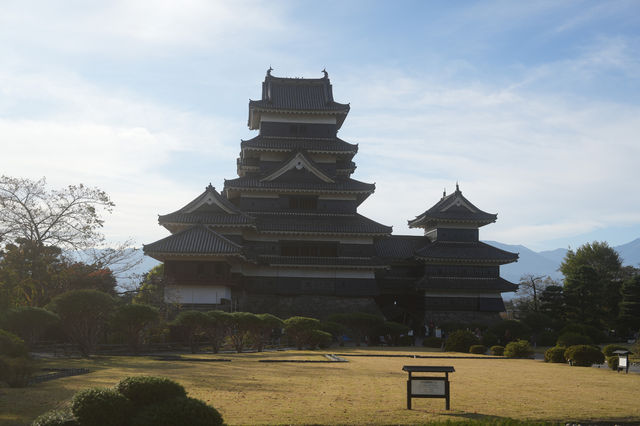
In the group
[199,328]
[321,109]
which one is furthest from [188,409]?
[321,109]

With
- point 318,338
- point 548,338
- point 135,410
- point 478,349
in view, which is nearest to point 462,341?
point 478,349

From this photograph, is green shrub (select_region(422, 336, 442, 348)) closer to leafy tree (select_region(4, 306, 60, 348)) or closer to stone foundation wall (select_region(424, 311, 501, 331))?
stone foundation wall (select_region(424, 311, 501, 331))

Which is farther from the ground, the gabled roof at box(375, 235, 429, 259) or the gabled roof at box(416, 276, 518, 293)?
the gabled roof at box(375, 235, 429, 259)

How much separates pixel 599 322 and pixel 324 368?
4205 cm

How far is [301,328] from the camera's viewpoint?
34125 millimetres

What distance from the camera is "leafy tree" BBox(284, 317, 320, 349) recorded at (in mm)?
33938

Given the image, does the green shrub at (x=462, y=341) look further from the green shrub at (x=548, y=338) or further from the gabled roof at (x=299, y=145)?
the gabled roof at (x=299, y=145)

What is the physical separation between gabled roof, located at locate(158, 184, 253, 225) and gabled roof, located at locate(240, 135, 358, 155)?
6151 millimetres

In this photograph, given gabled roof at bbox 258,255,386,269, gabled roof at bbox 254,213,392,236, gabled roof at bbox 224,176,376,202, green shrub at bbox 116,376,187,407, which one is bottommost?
green shrub at bbox 116,376,187,407

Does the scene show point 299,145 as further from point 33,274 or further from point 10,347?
point 10,347

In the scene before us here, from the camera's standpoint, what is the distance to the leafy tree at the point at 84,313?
2436cm

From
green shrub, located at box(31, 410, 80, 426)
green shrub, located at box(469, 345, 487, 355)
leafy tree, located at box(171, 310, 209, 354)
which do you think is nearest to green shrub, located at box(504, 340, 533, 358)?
green shrub, located at box(469, 345, 487, 355)

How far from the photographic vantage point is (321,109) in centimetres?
5209

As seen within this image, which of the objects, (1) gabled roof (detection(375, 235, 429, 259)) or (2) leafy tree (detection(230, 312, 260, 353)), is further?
(1) gabled roof (detection(375, 235, 429, 259))
